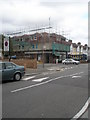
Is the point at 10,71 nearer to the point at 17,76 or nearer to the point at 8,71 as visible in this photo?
the point at 8,71

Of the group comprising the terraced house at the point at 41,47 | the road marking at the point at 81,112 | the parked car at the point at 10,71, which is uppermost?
the terraced house at the point at 41,47

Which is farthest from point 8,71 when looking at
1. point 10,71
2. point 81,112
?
point 81,112

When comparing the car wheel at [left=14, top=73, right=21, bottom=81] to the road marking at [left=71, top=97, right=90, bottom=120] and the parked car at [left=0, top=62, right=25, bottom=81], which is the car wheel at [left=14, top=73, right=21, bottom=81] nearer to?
the parked car at [left=0, top=62, right=25, bottom=81]

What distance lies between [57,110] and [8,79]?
7658 mm

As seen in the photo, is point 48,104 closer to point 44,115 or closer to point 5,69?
point 44,115

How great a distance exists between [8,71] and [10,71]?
0.20 metres

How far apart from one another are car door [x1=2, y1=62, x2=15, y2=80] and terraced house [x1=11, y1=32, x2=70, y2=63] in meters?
39.0

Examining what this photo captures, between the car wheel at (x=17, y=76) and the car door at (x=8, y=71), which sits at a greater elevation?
the car door at (x=8, y=71)

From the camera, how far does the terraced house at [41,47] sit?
179ft

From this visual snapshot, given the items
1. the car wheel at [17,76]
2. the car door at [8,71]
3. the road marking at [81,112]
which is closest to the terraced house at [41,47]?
the car wheel at [17,76]

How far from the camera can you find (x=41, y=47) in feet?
185

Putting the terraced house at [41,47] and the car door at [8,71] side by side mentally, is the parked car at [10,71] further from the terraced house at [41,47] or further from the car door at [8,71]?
the terraced house at [41,47]

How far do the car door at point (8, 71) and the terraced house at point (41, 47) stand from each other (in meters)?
39.0

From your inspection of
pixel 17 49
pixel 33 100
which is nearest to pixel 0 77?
pixel 33 100
